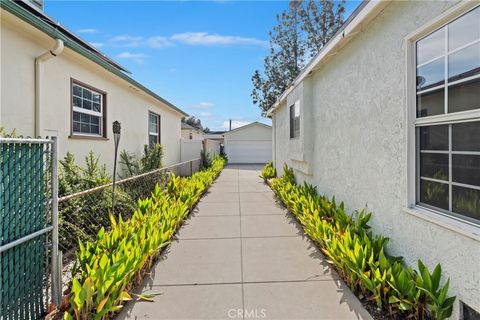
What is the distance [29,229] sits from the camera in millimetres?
2666

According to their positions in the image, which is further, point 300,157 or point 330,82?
point 300,157

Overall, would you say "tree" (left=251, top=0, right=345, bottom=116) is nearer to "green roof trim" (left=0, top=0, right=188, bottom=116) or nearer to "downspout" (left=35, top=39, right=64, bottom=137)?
"green roof trim" (left=0, top=0, right=188, bottom=116)

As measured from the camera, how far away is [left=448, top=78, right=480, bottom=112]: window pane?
2416mm

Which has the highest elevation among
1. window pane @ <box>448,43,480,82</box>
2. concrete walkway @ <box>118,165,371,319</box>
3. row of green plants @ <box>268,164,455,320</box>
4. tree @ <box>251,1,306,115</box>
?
tree @ <box>251,1,306,115</box>

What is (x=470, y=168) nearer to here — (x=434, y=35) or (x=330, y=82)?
(x=434, y=35)

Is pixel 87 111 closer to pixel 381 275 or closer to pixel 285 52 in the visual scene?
pixel 381 275

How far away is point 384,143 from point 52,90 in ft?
19.4

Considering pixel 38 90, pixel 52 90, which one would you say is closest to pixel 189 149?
pixel 52 90

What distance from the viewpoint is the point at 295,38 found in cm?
2678

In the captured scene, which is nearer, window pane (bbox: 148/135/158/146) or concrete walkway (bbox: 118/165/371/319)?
concrete walkway (bbox: 118/165/371/319)

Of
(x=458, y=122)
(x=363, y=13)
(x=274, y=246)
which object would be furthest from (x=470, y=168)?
(x=274, y=246)

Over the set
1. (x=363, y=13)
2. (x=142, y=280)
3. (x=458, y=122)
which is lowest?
(x=142, y=280)

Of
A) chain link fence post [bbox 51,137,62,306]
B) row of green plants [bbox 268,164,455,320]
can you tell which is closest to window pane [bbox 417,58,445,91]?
row of green plants [bbox 268,164,455,320]

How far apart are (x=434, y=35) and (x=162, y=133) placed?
11.3 meters
